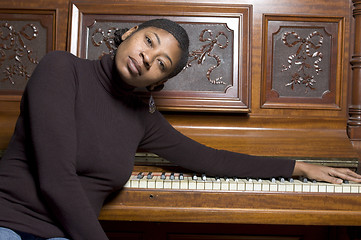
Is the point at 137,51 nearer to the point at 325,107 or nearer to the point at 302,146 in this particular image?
the point at 302,146

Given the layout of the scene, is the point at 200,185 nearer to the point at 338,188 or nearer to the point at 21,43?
the point at 338,188

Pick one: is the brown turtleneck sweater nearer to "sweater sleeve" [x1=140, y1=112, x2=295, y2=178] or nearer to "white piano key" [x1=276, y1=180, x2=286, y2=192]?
"sweater sleeve" [x1=140, y1=112, x2=295, y2=178]

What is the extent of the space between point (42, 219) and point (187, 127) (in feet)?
3.40

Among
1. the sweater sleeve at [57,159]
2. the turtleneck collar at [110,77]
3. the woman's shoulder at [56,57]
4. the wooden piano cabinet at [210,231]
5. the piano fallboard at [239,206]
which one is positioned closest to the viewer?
the sweater sleeve at [57,159]

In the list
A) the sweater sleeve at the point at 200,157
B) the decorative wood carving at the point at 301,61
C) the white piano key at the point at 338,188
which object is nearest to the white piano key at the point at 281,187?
the sweater sleeve at the point at 200,157

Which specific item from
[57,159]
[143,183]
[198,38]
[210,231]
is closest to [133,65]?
[57,159]

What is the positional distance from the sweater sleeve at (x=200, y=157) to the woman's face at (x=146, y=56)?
30 centimetres

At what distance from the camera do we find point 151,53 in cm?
126

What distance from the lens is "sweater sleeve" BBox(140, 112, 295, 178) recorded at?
1.58 m

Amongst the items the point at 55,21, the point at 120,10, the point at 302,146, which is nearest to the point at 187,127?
the point at 302,146

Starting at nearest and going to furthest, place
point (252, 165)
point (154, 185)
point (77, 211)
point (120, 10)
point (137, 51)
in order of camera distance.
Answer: point (77, 211) < point (137, 51) < point (154, 185) < point (252, 165) < point (120, 10)

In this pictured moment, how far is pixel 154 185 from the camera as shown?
5.00ft

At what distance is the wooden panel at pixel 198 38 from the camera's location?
205 centimetres

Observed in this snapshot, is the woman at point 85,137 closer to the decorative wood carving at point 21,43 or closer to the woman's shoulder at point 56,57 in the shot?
the woman's shoulder at point 56,57
